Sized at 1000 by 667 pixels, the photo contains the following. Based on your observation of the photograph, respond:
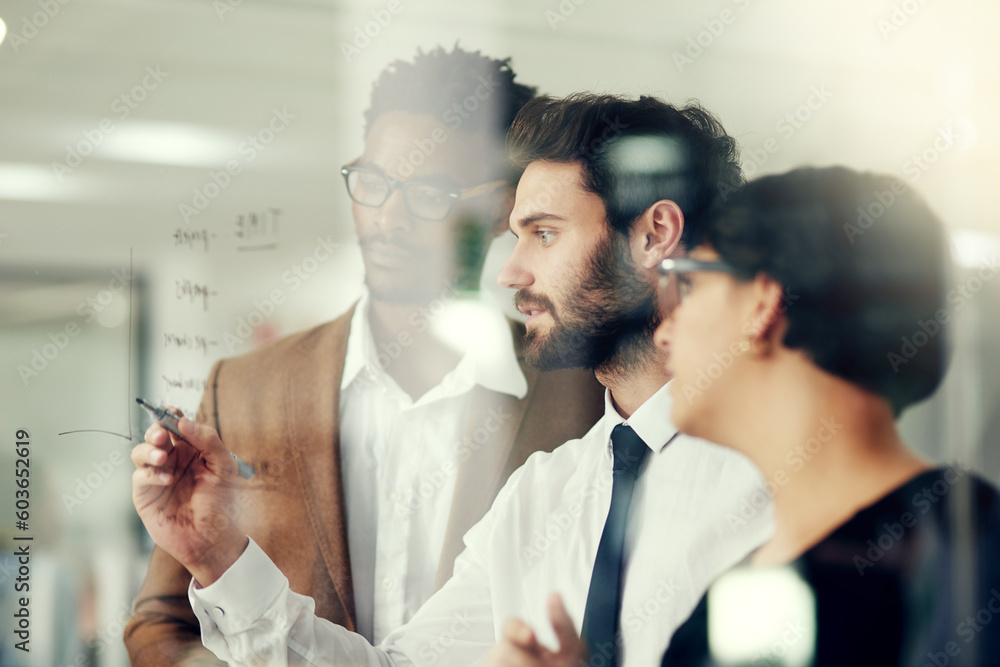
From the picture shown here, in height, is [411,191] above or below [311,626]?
above

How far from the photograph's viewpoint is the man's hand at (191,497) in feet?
3.03

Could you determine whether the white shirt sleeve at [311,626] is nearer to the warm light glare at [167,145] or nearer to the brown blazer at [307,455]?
the brown blazer at [307,455]

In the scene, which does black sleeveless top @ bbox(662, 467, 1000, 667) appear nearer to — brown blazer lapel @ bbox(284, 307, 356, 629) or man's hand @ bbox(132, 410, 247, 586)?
brown blazer lapel @ bbox(284, 307, 356, 629)

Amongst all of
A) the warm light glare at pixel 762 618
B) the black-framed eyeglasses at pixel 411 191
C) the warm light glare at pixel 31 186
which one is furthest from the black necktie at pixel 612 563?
the warm light glare at pixel 31 186

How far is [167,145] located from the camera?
963 millimetres

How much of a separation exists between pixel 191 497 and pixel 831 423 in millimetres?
828

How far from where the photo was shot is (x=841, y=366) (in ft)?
2.77

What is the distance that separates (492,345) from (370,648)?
1.42ft

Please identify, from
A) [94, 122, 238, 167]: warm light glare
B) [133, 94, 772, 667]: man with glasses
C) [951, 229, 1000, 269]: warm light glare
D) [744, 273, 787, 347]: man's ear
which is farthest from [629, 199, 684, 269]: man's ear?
[94, 122, 238, 167]: warm light glare

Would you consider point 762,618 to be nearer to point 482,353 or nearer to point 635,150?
point 482,353

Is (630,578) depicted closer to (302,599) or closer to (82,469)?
(302,599)

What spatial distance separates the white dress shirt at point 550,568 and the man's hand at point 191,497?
0.11 ft

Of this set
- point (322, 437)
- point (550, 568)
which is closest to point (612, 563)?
point (550, 568)

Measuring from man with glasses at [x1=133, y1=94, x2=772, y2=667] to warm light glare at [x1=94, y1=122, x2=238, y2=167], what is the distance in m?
0.37
